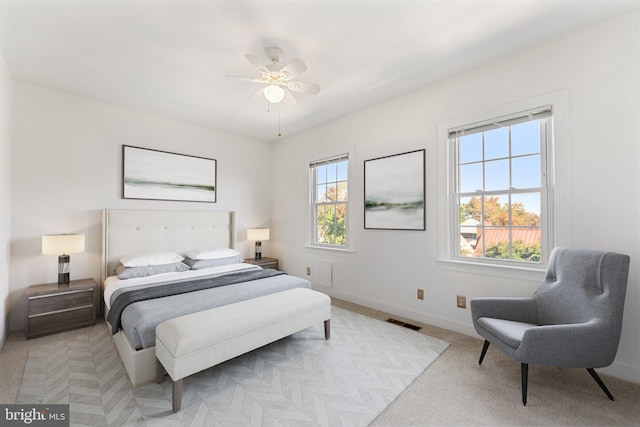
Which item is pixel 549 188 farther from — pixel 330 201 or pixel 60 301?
pixel 60 301

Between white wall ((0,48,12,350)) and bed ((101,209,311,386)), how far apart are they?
0.77 metres

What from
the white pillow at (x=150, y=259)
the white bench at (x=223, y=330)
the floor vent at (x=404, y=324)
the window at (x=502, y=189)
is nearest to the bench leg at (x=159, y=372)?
the white bench at (x=223, y=330)

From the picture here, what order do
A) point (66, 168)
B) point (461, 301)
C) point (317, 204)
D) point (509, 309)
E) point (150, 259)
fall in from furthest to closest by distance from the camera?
point (317, 204), point (150, 259), point (66, 168), point (461, 301), point (509, 309)

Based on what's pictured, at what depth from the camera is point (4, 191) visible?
2574 millimetres

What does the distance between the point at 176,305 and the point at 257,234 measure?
2516mm

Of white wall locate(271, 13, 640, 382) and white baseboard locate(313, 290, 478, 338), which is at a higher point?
white wall locate(271, 13, 640, 382)

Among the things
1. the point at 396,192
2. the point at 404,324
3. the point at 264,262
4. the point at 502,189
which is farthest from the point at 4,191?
the point at 502,189

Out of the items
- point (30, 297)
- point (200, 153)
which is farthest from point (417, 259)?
point (30, 297)

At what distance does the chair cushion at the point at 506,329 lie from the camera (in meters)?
1.82

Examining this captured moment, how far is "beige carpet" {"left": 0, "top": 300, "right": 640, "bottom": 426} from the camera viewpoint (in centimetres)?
164

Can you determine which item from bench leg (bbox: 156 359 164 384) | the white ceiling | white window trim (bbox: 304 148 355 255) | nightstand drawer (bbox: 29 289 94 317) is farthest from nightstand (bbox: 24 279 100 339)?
white window trim (bbox: 304 148 355 255)

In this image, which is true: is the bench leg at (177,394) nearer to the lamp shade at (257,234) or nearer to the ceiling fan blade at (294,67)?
the ceiling fan blade at (294,67)

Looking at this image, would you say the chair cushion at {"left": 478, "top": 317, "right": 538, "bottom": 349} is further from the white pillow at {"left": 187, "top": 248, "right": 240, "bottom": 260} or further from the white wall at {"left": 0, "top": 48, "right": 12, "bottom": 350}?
the white wall at {"left": 0, "top": 48, "right": 12, "bottom": 350}

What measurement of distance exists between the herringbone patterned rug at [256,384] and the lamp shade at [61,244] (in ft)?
2.97
